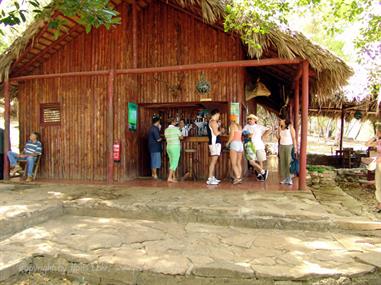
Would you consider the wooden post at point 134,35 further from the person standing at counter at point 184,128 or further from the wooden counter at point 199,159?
the wooden counter at point 199,159

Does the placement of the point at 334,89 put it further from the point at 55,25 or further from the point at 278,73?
the point at 55,25

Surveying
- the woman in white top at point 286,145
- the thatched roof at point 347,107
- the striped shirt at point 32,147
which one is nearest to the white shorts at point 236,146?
the woman in white top at point 286,145

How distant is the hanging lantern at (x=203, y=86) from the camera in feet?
25.8

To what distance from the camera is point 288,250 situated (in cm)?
353

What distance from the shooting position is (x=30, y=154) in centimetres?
768

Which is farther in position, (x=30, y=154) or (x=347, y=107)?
(x=347, y=107)

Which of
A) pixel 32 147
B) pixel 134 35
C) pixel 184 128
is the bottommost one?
pixel 32 147

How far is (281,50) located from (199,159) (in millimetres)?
3414

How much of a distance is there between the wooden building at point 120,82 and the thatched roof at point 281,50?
62 millimetres

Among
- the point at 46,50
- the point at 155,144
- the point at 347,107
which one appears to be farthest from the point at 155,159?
the point at 347,107

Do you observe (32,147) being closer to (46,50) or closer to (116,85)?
(46,50)

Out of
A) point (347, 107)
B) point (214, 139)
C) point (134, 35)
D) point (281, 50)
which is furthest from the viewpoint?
point (347, 107)

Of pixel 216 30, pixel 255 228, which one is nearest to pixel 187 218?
pixel 255 228

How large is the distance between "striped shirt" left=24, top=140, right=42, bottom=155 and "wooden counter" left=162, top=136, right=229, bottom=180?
310 centimetres
